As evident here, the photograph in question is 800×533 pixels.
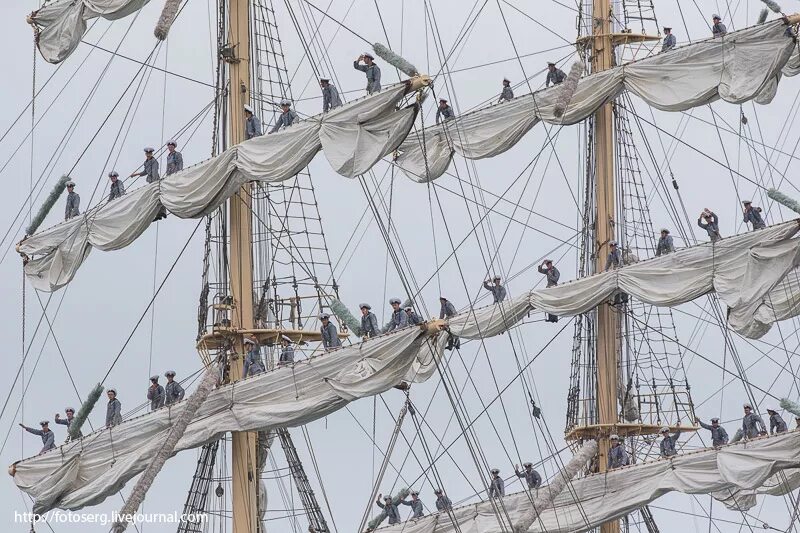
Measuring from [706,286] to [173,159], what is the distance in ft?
31.7

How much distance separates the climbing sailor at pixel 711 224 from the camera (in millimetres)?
56500

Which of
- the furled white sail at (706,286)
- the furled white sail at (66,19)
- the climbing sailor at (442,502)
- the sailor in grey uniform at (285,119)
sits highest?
the furled white sail at (66,19)

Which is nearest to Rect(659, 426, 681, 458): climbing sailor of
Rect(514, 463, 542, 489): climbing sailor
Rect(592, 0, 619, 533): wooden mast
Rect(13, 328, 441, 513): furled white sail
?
Result: Rect(592, 0, 619, 533): wooden mast

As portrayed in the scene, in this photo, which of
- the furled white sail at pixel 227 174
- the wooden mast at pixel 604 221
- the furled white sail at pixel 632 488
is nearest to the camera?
the furled white sail at pixel 227 174

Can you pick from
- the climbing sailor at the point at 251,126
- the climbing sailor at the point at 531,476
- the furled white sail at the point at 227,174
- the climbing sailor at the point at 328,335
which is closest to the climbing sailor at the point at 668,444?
the climbing sailor at the point at 531,476

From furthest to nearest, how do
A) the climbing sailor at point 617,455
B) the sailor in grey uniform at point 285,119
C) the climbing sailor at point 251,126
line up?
the climbing sailor at point 617,455, the climbing sailor at point 251,126, the sailor in grey uniform at point 285,119

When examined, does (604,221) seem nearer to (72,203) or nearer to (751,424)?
(751,424)

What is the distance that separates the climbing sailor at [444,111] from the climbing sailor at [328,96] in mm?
5215

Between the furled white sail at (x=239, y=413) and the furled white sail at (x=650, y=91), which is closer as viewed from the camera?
the furled white sail at (x=239, y=413)

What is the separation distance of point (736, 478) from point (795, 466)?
3.64 feet

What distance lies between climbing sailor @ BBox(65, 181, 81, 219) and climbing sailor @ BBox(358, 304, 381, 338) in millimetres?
6135

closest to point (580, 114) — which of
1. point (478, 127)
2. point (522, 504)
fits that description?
point (478, 127)

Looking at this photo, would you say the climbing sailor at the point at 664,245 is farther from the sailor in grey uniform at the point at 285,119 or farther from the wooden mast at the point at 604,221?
the sailor in grey uniform at the point at 285,119

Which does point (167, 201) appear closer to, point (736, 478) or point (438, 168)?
point (438, 168)
